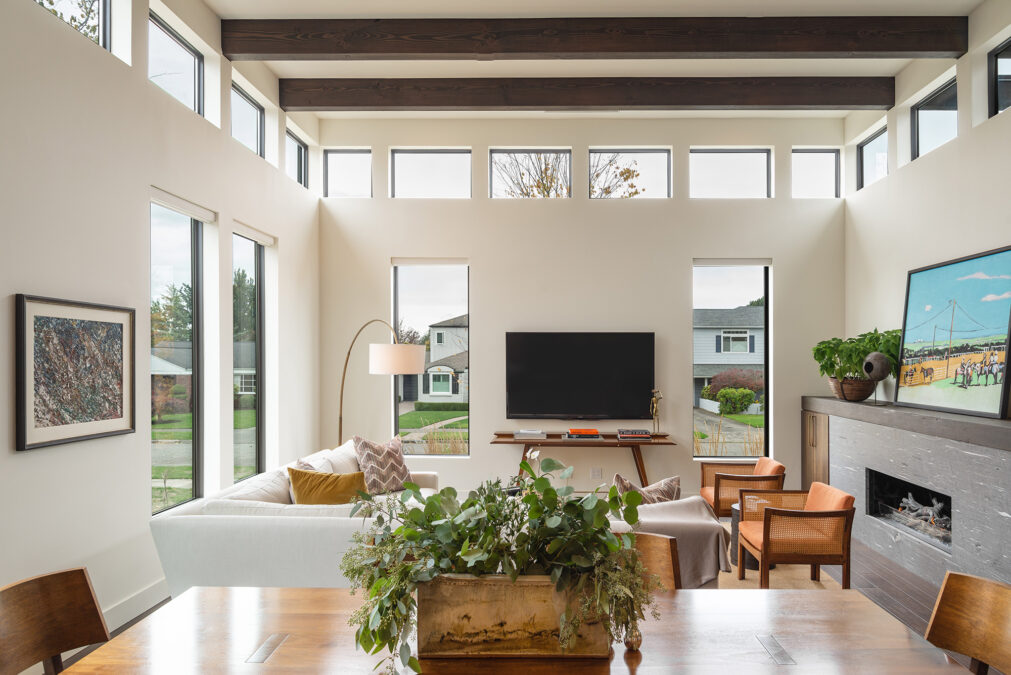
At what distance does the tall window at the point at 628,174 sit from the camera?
6.45m

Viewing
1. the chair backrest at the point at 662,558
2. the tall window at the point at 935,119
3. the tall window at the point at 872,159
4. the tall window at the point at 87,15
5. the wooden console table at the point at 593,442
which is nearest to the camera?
the chair backrest at the point at 662,558

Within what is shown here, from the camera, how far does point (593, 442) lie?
5.69m

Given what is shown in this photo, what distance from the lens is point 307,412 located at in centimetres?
612

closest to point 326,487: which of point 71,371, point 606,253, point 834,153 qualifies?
point 71,371

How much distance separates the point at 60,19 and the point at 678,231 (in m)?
5.05

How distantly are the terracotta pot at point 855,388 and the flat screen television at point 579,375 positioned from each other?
1.66 m

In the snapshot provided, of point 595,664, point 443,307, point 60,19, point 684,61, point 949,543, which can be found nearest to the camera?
point 595,664

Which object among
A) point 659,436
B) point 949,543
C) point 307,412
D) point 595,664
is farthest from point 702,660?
point 307,412

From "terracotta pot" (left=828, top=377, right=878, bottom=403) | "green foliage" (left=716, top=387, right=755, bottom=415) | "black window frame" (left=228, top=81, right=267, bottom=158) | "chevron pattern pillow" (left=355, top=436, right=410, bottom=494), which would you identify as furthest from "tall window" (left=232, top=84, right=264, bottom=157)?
"terracotta pot" (left=828, top=377, right=878, bottom=403)

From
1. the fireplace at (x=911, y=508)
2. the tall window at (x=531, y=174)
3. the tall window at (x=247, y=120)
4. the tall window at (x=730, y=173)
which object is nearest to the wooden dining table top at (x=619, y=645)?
the fireplace at (x=911, y=508)

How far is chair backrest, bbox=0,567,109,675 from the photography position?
4.81ft

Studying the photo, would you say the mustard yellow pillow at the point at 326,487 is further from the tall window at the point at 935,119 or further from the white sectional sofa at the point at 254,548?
the tall window at the point at 935,119

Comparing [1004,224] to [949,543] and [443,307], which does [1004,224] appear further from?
[443,307]

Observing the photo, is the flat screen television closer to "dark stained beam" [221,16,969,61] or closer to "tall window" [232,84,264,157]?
"dark stained beam" [221,16,969,61]
